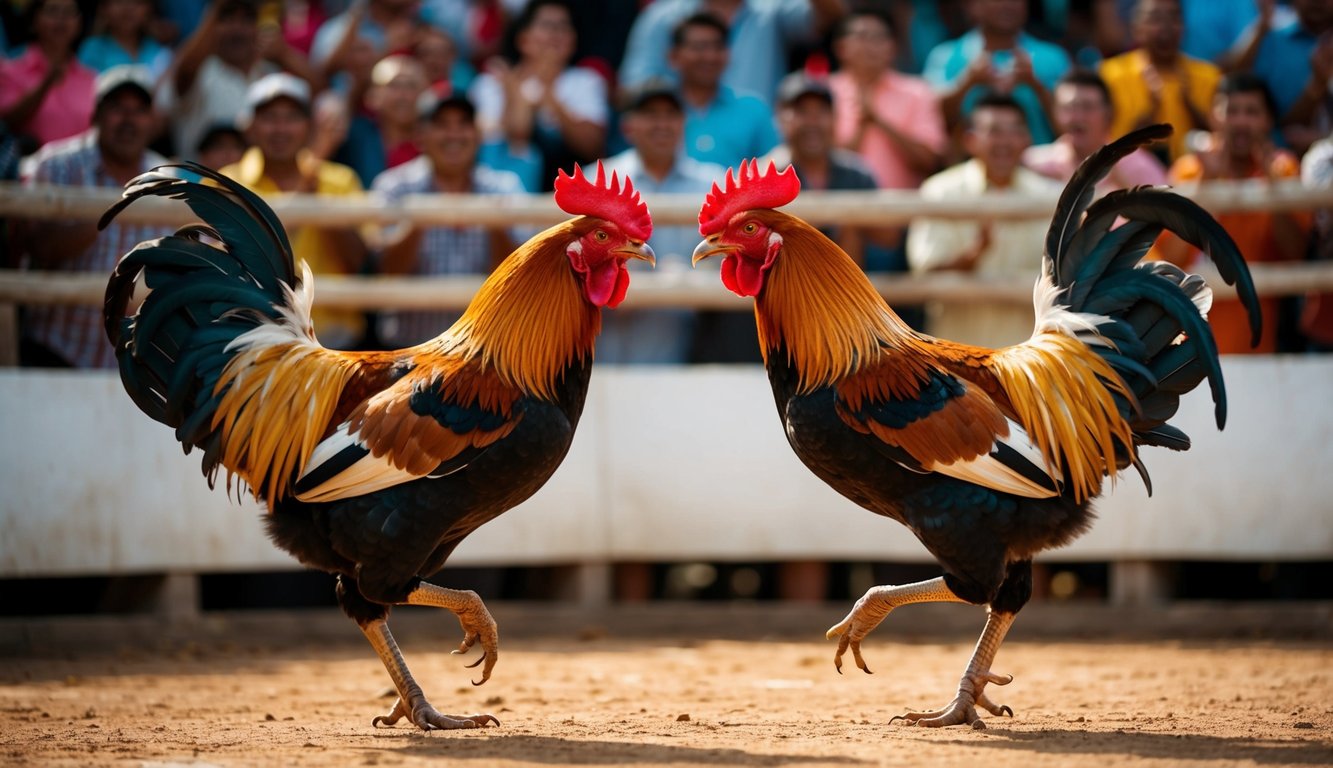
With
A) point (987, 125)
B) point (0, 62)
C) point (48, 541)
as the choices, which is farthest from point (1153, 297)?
point (0, 62)

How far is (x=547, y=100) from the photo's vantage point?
10.7 metres

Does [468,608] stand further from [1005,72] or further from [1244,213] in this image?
[1005,72]

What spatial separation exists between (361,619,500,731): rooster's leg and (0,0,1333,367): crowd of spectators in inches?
137

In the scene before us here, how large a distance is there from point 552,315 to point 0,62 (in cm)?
612

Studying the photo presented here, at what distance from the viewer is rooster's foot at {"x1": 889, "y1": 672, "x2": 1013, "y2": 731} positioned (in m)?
5.76

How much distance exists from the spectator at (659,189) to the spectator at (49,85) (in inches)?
135

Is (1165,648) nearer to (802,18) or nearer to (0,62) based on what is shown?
(802,18)

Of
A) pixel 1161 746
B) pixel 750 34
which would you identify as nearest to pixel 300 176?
pixel 750 34

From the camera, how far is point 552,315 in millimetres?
5887

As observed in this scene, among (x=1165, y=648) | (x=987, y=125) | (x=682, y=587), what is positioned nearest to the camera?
(x=1165, y=648)

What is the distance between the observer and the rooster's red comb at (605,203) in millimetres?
5953

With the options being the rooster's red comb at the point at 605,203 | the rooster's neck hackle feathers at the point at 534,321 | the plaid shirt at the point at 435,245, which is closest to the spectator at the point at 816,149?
the plaid shirt at the point at 435,245

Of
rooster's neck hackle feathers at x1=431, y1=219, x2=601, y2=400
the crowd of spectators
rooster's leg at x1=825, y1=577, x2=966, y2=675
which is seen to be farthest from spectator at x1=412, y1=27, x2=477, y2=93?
rooster's leg at x1=825, y1=577, x2=966, y2=675

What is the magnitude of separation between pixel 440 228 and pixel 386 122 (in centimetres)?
179
